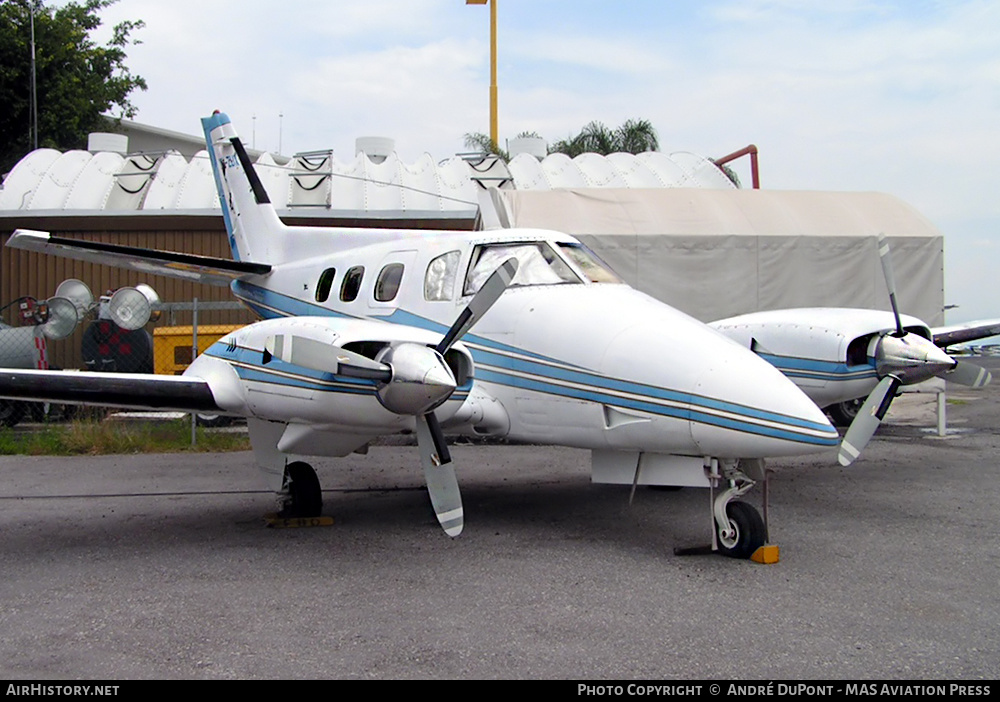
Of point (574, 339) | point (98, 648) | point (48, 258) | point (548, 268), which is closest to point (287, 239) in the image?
point (548, 268)

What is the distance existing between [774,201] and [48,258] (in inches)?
582

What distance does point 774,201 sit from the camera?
50.7ft

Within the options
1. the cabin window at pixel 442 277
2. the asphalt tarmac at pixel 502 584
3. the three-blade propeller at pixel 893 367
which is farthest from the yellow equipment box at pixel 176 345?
the three-blade propeller at pixel 893 367

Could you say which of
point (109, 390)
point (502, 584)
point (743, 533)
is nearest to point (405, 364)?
point (502, 584)

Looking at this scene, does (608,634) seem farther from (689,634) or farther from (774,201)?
(774,201)

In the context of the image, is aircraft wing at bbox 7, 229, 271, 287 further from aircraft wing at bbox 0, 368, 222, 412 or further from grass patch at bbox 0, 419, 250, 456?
grass patch at bbox 0, 419, 250, 456

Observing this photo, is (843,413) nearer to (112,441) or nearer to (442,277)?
(442,277)

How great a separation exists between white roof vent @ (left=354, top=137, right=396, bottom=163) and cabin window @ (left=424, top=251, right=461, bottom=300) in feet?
51.1

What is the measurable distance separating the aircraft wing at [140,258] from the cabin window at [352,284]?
5.38ft

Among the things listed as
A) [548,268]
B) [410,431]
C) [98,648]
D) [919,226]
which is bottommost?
[98,648]

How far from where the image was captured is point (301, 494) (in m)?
8.61

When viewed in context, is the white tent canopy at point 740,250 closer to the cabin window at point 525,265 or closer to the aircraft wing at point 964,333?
the aircraft wing at point 964,333

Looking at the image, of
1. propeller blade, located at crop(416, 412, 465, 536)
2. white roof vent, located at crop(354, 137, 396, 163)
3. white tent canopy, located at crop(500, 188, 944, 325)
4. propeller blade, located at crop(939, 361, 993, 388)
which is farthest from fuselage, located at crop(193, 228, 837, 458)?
white roof vent, located at crop(354, 137, 396, 163)

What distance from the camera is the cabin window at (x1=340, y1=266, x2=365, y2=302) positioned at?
9438 millimetres
